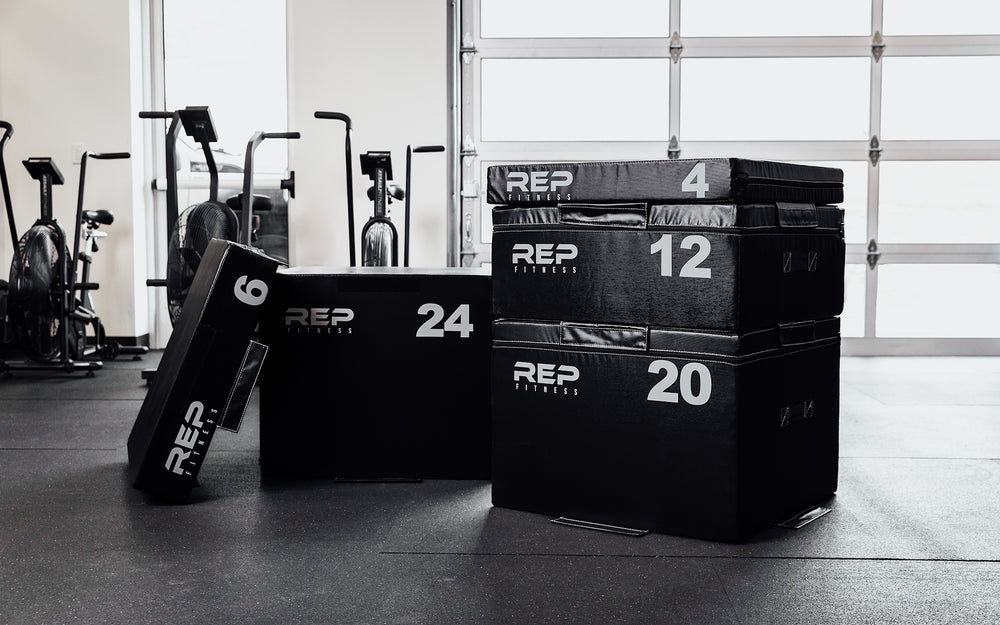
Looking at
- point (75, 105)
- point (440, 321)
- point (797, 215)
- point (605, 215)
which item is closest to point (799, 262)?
point (797, 215)

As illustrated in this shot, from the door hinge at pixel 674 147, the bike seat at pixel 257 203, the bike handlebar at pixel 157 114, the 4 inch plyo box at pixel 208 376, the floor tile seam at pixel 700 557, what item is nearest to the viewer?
the floor tile seam at pixel 700 557

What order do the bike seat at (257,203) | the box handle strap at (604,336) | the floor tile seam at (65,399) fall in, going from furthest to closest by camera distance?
the bike seat at (257,203)
the floor tile seam at (65,399)
the box handle strap at (604,336)

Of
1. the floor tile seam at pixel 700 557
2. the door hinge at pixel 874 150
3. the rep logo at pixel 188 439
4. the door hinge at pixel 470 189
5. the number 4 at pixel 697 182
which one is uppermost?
the door hinge at pixel 874 150

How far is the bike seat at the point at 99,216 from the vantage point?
4.87 metres

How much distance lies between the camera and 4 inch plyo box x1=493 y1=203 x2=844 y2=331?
177 centimetres

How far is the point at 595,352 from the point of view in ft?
6.24

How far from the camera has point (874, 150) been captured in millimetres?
5457

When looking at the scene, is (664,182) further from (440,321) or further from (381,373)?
(381,373)

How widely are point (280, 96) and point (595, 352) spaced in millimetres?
4380

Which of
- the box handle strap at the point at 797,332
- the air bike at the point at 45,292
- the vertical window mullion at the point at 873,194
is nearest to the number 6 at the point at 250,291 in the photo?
the box handle strap at the point at 797,332

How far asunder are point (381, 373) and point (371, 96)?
344cm

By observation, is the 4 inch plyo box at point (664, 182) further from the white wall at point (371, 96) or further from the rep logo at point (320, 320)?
the white wall at point (371, 96)

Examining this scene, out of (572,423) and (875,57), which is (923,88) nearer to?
(875,57)

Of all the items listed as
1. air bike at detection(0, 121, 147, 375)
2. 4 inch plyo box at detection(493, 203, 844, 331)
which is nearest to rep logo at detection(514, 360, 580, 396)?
4 inch plyo box at detection(493, 203, 844, 331)
